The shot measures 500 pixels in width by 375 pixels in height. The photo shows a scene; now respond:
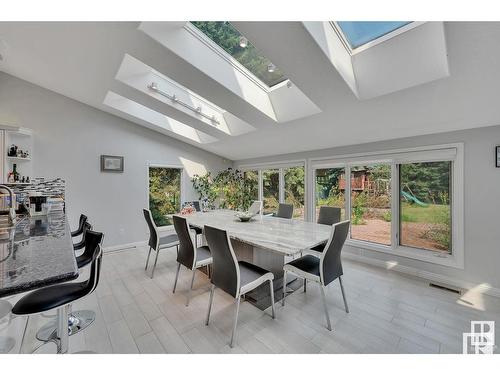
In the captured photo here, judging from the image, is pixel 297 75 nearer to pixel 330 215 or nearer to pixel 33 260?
pixel 330 215

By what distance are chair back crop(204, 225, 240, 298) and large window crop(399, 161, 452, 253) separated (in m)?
2.89

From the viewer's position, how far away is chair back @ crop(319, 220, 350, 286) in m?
1.86

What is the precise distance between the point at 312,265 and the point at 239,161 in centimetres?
408

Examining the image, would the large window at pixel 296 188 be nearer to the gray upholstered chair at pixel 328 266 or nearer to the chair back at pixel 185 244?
the gray upholstered chair at pixel 328 266

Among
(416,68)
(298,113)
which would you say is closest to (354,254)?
(298,113)

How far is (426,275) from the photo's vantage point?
2.87m

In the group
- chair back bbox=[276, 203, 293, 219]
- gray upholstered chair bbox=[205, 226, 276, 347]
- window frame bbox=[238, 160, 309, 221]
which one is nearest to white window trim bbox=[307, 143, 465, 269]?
window frame bbox=[238, 160, 309, 221]

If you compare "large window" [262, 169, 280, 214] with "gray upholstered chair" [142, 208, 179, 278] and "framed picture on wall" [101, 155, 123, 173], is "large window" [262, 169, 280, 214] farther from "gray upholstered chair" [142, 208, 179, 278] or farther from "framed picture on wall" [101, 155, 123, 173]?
"framed picture on wall" [101, 155, 123, 173]

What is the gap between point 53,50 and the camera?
2289 mm

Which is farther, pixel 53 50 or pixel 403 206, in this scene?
pixel 403 206

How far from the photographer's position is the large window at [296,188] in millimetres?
4418

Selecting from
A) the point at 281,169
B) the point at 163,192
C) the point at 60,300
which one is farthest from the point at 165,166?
the point at 60,300

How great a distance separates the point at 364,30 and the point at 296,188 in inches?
119
